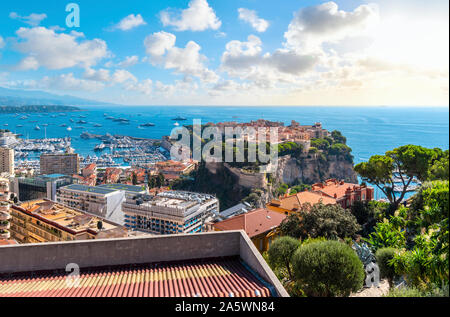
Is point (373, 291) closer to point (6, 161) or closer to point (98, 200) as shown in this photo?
point (98, 200)

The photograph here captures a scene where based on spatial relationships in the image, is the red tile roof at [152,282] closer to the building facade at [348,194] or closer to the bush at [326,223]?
the bush at [326,223]

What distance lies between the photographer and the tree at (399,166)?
5605mm

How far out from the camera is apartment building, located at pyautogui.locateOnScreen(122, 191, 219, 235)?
12312 millimetres

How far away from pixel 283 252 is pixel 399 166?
3.68m

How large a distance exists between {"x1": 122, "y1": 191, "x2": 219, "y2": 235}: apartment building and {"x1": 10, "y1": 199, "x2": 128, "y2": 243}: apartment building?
11.0 ft

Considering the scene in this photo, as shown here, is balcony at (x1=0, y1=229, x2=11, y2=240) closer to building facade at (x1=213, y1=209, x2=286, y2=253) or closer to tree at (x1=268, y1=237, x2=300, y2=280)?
building facade at (x1=213, y1=209, x2=286, y2=253)

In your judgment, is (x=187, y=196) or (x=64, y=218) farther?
(x=187, y=196)

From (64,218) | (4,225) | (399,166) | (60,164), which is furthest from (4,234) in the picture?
(60,164)

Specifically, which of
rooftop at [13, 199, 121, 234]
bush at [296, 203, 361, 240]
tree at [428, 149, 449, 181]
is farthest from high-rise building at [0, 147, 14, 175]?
tree at [428, 149, 449, 181]

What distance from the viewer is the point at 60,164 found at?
25156 millimetres

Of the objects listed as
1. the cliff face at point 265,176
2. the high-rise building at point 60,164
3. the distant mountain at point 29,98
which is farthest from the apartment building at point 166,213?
the high-rise building at point 60,164
